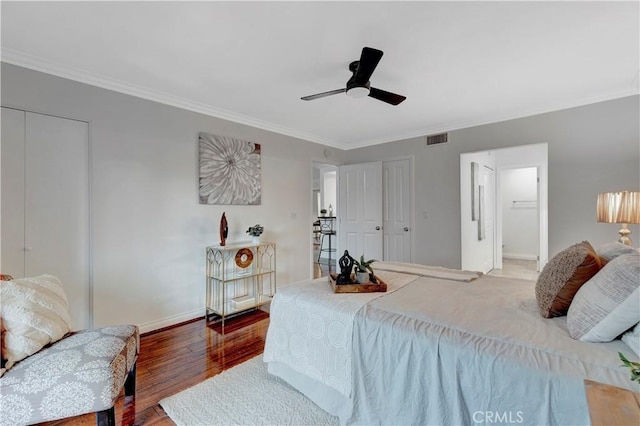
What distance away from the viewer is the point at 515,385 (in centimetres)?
107

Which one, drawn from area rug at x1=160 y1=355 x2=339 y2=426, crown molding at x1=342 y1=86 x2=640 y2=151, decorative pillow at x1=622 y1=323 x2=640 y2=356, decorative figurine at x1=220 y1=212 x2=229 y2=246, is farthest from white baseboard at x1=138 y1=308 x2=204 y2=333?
crown molding at x1=342 y1=86 x2=640 y2=151

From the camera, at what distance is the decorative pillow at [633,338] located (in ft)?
3.38

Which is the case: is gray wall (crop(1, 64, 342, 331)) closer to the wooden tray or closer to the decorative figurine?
the decorative figurine

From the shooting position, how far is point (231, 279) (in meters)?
3.20

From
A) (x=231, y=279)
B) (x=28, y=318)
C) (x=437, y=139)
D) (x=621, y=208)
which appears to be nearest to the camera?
(x=28, y=318)

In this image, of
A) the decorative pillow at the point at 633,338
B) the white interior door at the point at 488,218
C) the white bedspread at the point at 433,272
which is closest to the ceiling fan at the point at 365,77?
the white bedspread at the point at 433,272

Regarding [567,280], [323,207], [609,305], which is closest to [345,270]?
[567,280]

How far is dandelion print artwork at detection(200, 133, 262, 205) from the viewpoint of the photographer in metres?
3.31

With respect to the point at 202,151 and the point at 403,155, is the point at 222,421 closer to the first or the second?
the point at 202,151

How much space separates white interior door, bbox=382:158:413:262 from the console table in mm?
2145

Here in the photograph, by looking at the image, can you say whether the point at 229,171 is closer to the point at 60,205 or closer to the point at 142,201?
the point at 142,201

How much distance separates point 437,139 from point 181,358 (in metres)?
4.07

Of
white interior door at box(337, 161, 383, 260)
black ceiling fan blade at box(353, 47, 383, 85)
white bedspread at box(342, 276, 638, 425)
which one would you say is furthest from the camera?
white interior door at box(337, 161, 383, 260)

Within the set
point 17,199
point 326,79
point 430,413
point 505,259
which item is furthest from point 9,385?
point 505,259
